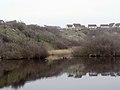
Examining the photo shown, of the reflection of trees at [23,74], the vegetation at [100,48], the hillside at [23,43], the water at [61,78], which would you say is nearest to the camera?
the water at [61,78]

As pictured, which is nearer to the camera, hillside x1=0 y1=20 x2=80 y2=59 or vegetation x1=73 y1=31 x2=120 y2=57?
hillside x1=0 y1=20 x2=80 y2=59

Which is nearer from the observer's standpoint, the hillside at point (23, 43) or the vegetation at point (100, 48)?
the hillside at point (23, 43)

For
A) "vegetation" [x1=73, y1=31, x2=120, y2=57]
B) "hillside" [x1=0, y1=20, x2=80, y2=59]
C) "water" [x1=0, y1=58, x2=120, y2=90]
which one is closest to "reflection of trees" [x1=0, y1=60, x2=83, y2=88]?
"water" [x1=0, y1=58, x2=120, y2=90]

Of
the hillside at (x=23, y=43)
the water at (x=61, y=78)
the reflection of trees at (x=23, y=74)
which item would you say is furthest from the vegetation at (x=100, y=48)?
the reflection of trees at (x=23, y=74)

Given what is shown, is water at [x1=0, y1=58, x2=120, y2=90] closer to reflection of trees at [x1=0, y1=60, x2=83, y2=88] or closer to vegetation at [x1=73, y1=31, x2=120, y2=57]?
reflection of trees at [x1=0, y1=60, x2=83, y2=88]

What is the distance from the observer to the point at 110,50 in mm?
59219

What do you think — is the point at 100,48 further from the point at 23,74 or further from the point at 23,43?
the point at 23,74

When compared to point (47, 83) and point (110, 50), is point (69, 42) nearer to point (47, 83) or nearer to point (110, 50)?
point (110, 50)

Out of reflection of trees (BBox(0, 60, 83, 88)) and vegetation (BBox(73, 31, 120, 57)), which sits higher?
vegetation (BBox(73, 31, 120, 57))

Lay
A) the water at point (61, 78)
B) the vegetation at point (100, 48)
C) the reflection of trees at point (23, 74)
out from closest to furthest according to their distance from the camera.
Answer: the water at point (61, 78) → the reflection of trees at point (23, 74) → the vegetation at point (100, 48)

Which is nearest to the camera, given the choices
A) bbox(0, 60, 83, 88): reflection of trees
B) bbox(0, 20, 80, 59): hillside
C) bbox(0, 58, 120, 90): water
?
bbox(0, 58, 120, 90): water

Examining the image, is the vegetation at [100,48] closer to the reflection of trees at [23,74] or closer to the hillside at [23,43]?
the hillside at [23,43]

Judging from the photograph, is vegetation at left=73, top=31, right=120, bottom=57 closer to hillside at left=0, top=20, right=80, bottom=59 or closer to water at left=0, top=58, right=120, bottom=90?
hillside at left=0, top=20, right=80, bottom=59

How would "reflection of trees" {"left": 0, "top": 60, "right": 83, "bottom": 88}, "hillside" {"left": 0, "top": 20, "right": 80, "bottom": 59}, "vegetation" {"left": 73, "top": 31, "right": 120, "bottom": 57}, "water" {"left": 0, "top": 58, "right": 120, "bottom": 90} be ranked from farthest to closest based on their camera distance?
"vegetation" {"left": 73, "top": 31, "right": 120, "bottom": 57} → "hillside" {"left": 0, "top": 20, "right": 80, "bottom": 59} → "reflection of trees" {"left": 0, "top": 60, "right": 83, "bottom": 88} → "water" {"left": 0, "top": 58, "right": 120, "bottom": 90}
